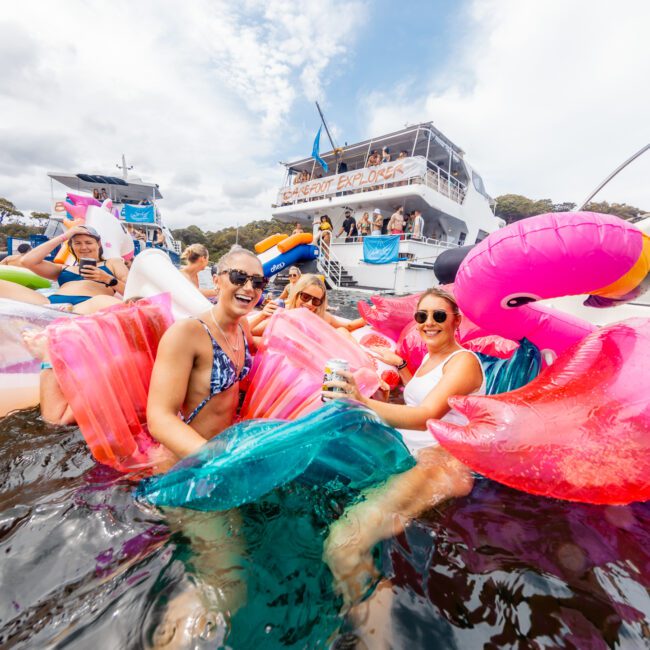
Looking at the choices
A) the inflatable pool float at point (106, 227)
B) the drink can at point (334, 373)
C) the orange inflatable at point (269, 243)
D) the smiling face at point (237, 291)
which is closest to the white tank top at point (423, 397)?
the drink can at point (334, 373)

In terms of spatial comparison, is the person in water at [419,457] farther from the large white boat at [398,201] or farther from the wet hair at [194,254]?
the large white boat at [398,201]

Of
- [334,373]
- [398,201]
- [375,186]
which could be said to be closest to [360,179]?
[375,186]

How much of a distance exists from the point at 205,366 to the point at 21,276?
147 inches

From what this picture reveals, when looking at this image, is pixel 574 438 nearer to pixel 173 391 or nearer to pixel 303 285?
pixel 173 391

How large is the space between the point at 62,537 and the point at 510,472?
189cm

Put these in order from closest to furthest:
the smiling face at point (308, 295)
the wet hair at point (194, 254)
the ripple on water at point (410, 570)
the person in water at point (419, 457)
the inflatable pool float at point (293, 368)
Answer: the ripple on water at point (410, 570) < the person in water at point (419, 457) < the inflatable pool float at point (293, 368) < the smiling face at point (308, 295) < the wet hair at point (194, 254)

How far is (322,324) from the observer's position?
259cm

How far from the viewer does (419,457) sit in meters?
1.76

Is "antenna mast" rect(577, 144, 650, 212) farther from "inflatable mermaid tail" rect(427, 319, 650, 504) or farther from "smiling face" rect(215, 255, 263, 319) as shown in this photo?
"smiling face" rect(215, 255, 263, 319)

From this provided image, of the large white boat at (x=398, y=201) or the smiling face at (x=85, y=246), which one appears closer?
the smiling face at (x=85, y=246)

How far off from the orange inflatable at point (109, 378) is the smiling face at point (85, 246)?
84.2 inches

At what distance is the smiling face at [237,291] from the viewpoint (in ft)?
5.91

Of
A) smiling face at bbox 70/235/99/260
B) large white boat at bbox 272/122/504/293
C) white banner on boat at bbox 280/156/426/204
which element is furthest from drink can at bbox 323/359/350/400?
white banner on boat at bbox 280/156/426/204

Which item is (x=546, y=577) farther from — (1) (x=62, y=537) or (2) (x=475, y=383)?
(1) (x=62, y=537)
